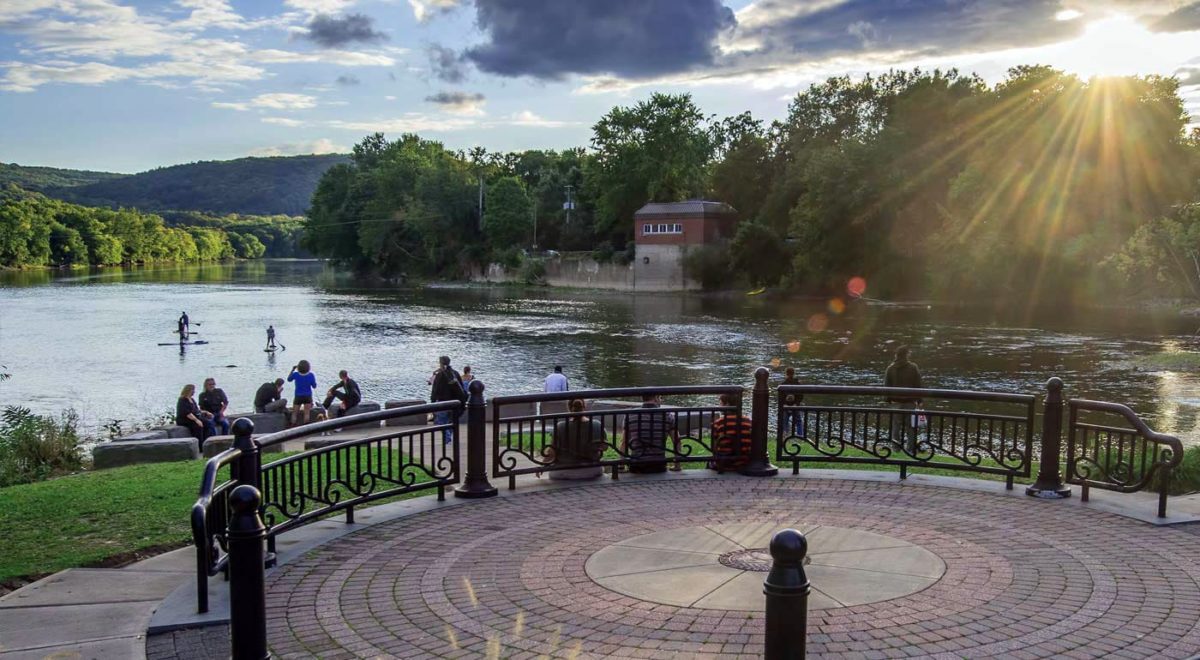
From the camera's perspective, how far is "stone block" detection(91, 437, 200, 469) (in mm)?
15828

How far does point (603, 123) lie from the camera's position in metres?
118

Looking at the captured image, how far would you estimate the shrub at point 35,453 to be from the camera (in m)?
16.0

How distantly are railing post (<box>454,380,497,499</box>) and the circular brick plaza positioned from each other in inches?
9.1

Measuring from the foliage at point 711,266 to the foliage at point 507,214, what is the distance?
102ft

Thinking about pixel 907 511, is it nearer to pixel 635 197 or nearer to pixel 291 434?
pixel 291 434

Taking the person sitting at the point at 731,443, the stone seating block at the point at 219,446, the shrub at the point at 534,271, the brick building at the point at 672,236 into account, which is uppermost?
the brick building at the point at 672,236

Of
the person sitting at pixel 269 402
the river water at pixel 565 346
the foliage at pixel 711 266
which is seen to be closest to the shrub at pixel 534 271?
the foliage at pixel 711 266

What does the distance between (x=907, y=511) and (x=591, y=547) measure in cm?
351

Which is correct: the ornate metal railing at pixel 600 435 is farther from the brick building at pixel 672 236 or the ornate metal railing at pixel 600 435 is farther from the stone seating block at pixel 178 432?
the brick building at pixel 672 236

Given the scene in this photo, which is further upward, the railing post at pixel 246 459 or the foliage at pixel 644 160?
the foliage at pixel 644 160

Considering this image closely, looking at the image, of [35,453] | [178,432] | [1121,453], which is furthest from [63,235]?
[1121,453]

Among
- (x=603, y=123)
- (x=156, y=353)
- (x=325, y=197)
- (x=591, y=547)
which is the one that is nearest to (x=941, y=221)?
(x=603, y=123)

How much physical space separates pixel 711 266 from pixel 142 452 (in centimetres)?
8057

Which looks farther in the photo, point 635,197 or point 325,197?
point 325,197
